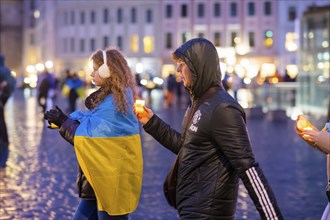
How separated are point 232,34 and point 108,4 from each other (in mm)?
13468

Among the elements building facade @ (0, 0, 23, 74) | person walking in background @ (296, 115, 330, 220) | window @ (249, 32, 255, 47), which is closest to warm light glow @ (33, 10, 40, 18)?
building facade @ (0, 0, 23, 74)

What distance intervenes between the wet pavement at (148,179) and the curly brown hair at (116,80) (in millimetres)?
3168

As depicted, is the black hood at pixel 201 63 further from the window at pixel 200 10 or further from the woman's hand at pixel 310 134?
the window at pixel 200 10

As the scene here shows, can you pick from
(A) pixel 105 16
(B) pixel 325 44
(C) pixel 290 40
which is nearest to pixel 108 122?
(B) pixel 325 44

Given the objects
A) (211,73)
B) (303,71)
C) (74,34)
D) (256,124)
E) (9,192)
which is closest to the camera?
(211,73)

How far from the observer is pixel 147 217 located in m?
8.13

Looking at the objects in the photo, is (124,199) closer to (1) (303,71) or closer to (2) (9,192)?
(2) (9,192)

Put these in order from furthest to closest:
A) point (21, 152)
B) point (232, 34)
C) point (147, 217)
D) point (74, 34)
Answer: point (74, 34) → point (232, 34) → point (21, 152) → point (147, 217)

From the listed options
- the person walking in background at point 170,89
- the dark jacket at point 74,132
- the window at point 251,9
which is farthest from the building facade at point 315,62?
the window at point 251,9

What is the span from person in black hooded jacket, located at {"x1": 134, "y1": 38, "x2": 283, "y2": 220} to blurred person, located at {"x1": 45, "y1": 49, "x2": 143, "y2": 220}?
93 cm

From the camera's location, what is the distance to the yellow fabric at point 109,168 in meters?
5.03

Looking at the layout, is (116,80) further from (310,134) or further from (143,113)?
(310,134)

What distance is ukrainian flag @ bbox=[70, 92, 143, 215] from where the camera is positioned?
5.03m

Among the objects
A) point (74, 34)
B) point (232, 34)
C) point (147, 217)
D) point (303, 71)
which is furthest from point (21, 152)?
point (74, 34)
